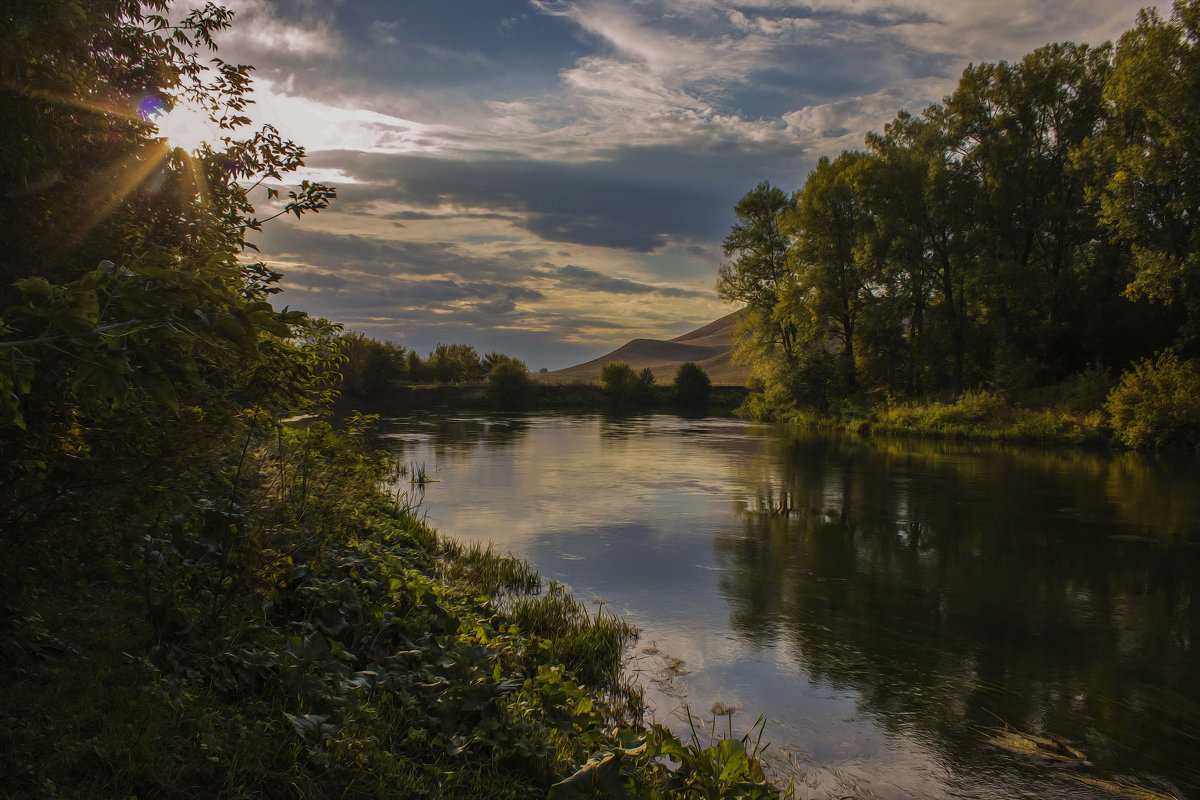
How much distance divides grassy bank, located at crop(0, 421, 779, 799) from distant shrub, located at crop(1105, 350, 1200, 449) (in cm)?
2311

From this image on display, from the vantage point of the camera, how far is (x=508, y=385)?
5959 centimetres

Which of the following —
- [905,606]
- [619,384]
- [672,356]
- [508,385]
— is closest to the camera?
[905,606]

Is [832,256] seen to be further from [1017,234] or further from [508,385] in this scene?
[508,385]

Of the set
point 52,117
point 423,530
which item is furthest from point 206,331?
point 423,530

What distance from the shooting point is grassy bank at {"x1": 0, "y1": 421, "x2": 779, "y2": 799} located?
2.89m

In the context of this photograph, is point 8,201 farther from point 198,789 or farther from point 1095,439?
point 1095,439

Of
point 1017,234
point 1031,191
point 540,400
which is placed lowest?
point 540,400

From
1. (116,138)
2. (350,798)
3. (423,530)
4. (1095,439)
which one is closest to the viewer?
(350,798)

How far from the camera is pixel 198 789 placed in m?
2.81

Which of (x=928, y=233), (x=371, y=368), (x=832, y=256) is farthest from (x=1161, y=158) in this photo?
(x=371, y=368)

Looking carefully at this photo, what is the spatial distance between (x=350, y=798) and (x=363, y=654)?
1539 mm

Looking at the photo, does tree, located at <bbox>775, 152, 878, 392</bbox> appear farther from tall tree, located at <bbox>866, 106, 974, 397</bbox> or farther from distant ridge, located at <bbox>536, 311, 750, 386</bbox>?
distant ridge, located at <bbox>536, 311, 750, 386</bbox>

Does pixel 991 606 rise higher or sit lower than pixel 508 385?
lower

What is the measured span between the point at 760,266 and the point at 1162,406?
24968 mm
